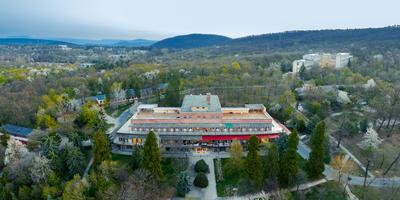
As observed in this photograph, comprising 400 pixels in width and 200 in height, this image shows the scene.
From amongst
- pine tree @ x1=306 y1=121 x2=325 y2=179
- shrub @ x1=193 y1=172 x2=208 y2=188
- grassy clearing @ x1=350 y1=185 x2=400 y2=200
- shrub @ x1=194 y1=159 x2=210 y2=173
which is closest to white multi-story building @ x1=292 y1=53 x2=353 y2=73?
grassy clearing @ x1=350 y1=185 x2=400 y2=200

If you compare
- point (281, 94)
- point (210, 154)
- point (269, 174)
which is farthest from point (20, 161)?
point (281, 94)

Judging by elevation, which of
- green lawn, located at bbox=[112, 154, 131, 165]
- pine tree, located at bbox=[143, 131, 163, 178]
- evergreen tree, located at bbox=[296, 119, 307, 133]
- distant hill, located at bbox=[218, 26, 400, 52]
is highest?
distant hill, located at bbox=[218, 26, 400, 52]

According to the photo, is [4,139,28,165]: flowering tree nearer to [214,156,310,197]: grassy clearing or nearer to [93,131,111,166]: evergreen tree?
[93,131,111,166]: evergreen tree

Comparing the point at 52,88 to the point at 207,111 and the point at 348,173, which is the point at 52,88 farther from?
the point at 348,173

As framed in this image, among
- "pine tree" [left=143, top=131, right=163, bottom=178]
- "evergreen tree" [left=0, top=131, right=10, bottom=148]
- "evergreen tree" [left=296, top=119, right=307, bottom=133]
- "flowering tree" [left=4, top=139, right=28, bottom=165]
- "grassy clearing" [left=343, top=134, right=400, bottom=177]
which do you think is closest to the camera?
"pine tree" [left=143, top=131, right=163, bottom=178]

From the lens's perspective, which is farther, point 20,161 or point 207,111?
point 207,111

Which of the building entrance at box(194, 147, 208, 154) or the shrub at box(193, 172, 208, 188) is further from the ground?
the building entrance at box(194, 147, 208, 154)
